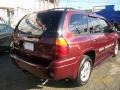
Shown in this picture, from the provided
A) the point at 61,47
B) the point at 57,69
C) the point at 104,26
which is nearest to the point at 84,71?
the point at 57,69

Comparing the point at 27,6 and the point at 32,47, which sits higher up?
the point at 27,6

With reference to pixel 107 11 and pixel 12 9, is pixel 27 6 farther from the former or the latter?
pixel 107 11

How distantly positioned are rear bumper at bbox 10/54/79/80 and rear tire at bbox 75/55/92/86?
0.24 m

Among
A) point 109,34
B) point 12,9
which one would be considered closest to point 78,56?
point 109,34

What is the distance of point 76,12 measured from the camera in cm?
532

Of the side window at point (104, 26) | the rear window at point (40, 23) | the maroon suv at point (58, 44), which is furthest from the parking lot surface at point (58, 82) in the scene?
the rear window at point (40, 23)

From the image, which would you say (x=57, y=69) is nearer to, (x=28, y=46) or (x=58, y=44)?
(x=58, y=44)

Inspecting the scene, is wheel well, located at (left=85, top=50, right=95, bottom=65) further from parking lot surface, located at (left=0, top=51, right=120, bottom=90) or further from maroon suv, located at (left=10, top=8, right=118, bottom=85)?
parking lot surface, located at (left=0, top=51, right=120, bottom=90)

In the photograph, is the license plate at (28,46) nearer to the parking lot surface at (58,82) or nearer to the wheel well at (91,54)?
the parking lot surface at (58,82)

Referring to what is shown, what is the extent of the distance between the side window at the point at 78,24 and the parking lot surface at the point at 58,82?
4.28ft

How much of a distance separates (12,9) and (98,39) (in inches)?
587

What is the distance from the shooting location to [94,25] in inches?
233

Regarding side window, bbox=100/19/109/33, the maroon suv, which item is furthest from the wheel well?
side window, bbox=100/19/109/33

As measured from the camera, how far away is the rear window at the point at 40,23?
4848mm
